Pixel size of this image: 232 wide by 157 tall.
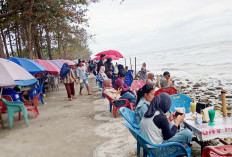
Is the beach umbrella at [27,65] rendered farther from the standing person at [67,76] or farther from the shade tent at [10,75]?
the shade tent at [10,75]

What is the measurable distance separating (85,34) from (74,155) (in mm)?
13794

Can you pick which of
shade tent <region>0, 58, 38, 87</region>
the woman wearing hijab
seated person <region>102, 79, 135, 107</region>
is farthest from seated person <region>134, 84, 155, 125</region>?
shade tent <region>0, 58, 38, 87</region>

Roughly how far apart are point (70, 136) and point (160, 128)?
2.57 metres

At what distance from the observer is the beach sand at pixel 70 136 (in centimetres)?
376

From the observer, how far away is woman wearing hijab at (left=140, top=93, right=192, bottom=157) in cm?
255

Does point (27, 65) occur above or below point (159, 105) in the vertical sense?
above

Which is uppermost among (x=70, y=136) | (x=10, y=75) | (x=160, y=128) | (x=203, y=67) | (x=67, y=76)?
(x=10, y=75)

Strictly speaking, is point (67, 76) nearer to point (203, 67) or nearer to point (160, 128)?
point (160, 128)

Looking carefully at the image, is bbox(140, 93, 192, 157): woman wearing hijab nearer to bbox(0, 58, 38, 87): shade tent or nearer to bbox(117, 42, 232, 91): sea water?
bbox(0, 58, 38, 87): shade tent

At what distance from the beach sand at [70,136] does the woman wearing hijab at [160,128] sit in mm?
1040

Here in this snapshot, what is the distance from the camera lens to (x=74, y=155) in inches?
144

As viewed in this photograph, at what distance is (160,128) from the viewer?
261cm

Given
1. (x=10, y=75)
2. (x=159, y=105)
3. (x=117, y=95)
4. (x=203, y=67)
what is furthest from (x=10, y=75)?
(x=203, y=67)

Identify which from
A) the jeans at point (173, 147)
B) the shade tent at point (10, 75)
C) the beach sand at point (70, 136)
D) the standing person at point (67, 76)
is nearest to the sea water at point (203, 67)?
the standing person at point (67, 76)
